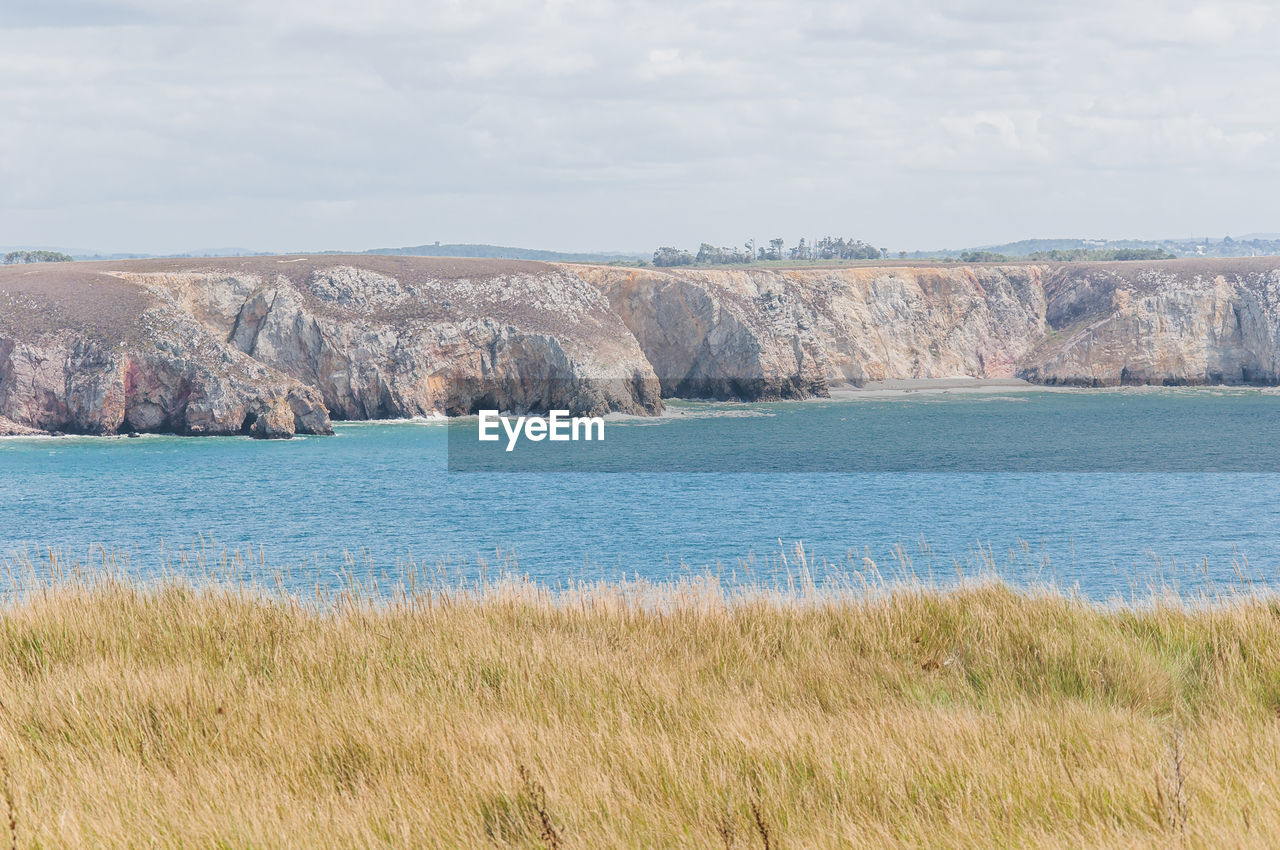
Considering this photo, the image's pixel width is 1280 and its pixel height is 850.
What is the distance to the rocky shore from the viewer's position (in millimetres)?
60938

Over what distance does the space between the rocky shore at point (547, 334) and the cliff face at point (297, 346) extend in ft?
0.50

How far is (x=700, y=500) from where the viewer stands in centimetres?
4134

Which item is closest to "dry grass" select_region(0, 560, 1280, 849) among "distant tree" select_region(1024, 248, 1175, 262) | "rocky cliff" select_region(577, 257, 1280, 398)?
"rocky cliff" select_region(577, 257, 1280, 398)

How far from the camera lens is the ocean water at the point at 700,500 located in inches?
1080

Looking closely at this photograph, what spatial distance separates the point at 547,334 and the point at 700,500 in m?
35.1

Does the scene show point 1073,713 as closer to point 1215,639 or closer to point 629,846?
point 1215,639

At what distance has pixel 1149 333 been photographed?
99.4 meters

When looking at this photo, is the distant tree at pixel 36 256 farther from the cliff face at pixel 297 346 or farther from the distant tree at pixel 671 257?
the distant tree at pixel 671 257

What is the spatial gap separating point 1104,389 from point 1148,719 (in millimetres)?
96189

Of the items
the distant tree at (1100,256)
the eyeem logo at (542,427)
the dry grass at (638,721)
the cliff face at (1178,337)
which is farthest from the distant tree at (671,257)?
the dry grass at (638,721)

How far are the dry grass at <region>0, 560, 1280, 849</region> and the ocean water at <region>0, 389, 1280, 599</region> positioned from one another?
6.57 metres

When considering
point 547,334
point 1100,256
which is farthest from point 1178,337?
point 1100,256

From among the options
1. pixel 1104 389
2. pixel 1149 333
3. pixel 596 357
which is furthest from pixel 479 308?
pixel 1149 333

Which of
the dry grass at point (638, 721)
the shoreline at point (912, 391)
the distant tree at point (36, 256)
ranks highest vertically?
the distant tree at point (36, 256)
